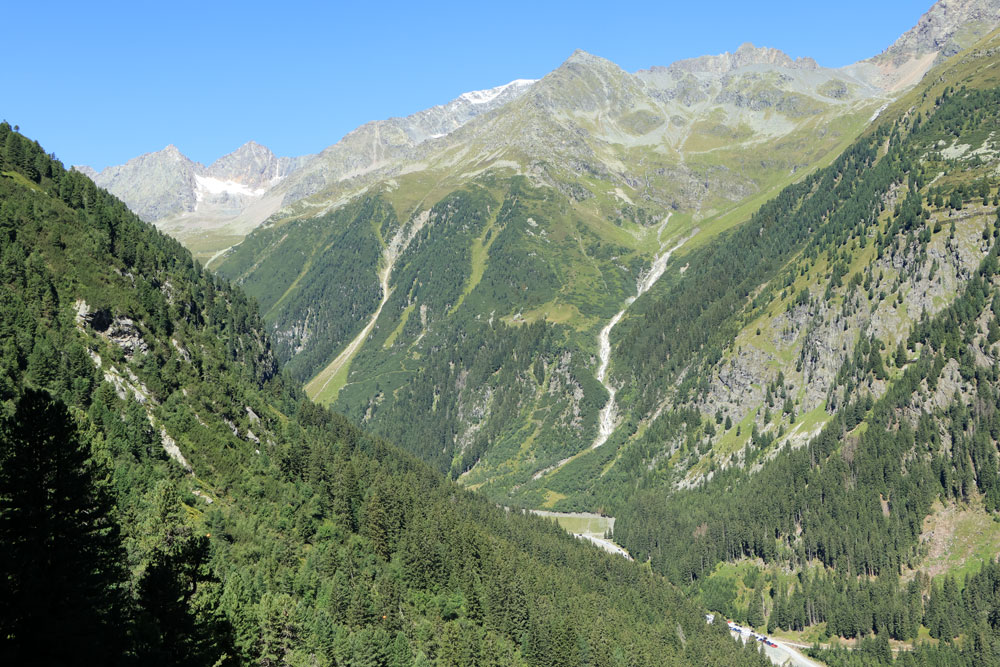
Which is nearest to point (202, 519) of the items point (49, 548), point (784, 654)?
point (49, 548)

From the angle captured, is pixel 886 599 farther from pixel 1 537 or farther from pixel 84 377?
pixel 1 537

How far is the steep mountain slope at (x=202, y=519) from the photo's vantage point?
1287 inches

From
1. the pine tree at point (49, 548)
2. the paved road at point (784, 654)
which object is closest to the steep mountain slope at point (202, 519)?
the pine tree at point (49, 548)

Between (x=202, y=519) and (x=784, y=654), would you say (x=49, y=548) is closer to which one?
(x=202, y=519)

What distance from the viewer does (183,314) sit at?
154m

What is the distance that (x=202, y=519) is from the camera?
8806 cm

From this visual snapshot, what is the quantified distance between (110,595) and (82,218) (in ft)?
424

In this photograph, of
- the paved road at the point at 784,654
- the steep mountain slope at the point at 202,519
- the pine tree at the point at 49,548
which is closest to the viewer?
the pine tree at the point at 49,548

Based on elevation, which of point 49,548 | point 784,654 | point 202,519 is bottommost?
point 784,654

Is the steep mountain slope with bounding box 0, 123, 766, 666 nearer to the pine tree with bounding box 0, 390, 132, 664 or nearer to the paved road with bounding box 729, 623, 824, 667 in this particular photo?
the pine tree with bounding box 0, 390, 132, 664

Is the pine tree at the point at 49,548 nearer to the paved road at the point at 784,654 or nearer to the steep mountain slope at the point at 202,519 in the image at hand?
the steep mountain slope at the point at 202,519

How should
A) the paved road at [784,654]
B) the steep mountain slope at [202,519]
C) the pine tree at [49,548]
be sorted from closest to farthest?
the pine tree at [49,548], the steep mountain slope at [202,519], the paved road at [784,654]

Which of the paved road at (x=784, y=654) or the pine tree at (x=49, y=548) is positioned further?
the paved road at (x=784, y=654)

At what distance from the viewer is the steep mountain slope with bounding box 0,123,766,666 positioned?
32.7 metres
